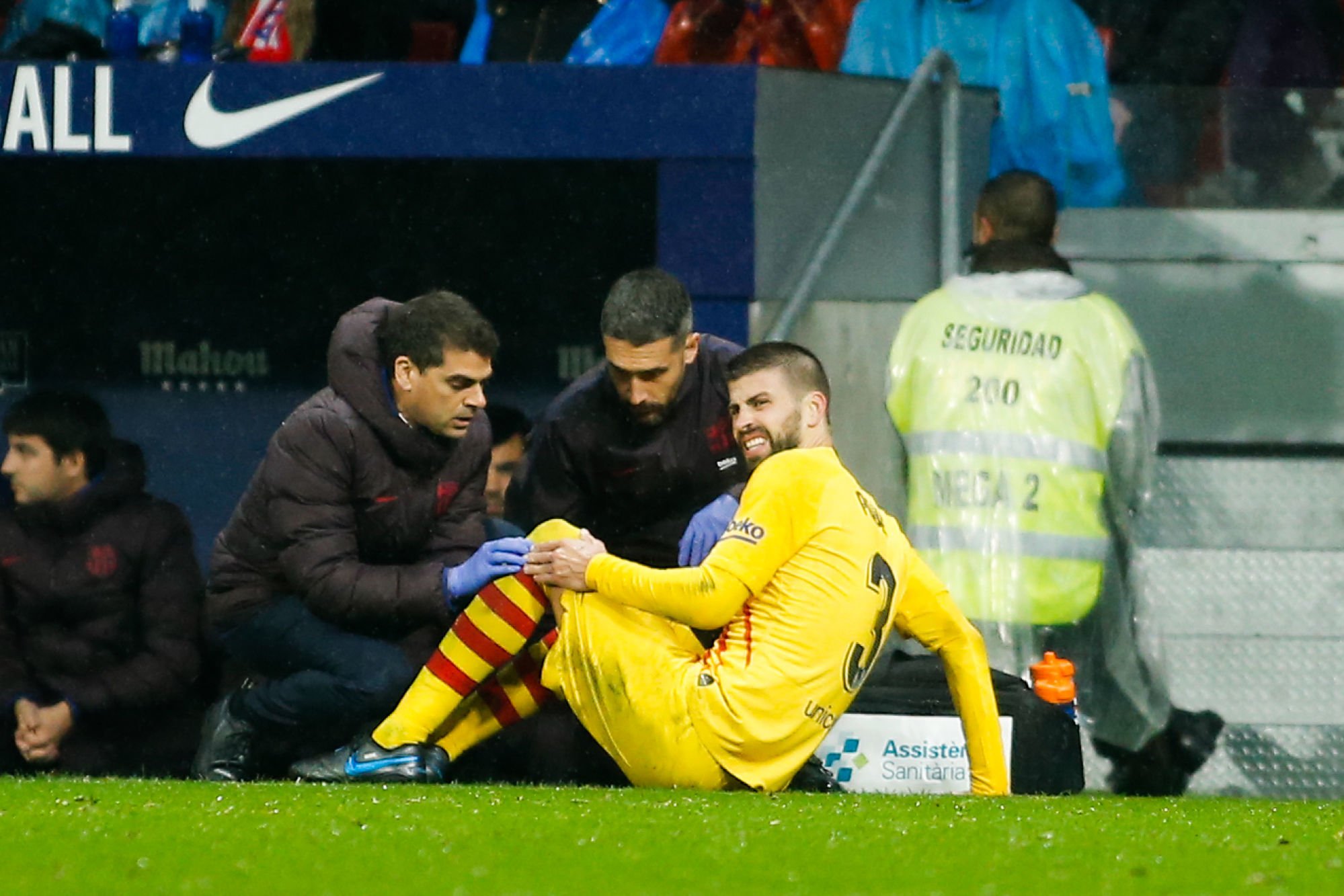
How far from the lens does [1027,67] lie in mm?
7328

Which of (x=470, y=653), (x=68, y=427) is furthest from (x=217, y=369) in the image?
(x=470, y=653)

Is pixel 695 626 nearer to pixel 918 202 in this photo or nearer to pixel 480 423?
pixel 480 423

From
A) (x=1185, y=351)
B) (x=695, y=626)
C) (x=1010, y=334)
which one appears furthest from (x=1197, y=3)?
(x=695, y=626)

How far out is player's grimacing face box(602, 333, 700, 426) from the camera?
239 inches

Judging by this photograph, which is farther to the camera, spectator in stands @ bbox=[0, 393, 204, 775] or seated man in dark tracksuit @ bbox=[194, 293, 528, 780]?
spectator in stands @ bbox=[0, 393, 204, 775]

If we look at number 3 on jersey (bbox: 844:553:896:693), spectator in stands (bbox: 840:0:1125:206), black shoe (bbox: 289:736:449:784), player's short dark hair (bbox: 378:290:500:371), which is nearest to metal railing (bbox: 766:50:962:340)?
spectator in stands (bbox: 840:0:1125:206)

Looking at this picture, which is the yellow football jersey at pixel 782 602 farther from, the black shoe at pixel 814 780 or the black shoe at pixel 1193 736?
the black shoe at pixel 1193 736

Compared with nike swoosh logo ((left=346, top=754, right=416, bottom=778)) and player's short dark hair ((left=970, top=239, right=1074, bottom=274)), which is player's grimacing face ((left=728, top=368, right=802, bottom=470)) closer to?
nike swoosh logo ((left=346, top=754, right=416, bottom=778))

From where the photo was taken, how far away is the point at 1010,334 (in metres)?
6.65

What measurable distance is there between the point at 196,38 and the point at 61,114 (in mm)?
481

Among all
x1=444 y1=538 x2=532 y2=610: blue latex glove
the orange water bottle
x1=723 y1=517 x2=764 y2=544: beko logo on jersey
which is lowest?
the orange water bottle

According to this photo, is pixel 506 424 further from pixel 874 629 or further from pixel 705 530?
pixel 874 629

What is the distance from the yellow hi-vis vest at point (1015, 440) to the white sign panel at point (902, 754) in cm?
91

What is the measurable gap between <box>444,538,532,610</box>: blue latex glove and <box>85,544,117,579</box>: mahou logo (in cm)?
115
